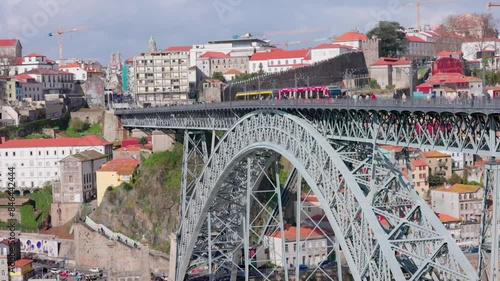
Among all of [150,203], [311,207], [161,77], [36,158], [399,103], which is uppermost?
[161,77]

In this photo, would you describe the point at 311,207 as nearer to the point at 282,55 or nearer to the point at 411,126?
the point at 411,126

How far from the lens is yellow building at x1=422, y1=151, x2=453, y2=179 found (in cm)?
7244

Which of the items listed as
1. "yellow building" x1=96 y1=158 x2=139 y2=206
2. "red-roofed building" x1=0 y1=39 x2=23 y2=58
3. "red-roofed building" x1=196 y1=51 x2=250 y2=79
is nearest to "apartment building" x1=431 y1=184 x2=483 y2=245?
"yellow building" x1=96 y1=158 x2=139 y2=206

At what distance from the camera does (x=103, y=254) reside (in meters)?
64.4

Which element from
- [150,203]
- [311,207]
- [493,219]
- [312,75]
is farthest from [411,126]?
[312,75]

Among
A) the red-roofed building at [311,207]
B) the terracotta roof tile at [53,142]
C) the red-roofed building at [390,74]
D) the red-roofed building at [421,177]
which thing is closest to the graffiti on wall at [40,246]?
the terracotta roof tile at [53,142]

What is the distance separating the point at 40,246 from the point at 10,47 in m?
53.5

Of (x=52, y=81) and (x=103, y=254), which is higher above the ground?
(x=52, y=81)

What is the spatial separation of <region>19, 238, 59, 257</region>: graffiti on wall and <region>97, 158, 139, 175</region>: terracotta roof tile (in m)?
5.94

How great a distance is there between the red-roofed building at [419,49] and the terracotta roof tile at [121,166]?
32.4 meters

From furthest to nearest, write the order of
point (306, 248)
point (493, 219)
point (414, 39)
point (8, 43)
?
point (8, 43), point (414, 39), point (306, 248), point (493, 219)

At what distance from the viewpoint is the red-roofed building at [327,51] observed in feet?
315

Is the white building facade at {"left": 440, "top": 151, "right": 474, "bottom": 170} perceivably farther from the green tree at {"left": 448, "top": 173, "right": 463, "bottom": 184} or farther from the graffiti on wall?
the graffiti on wall

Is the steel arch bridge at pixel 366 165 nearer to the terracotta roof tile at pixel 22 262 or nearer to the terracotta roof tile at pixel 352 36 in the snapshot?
the terracotta roof tile at pixel 22 262
